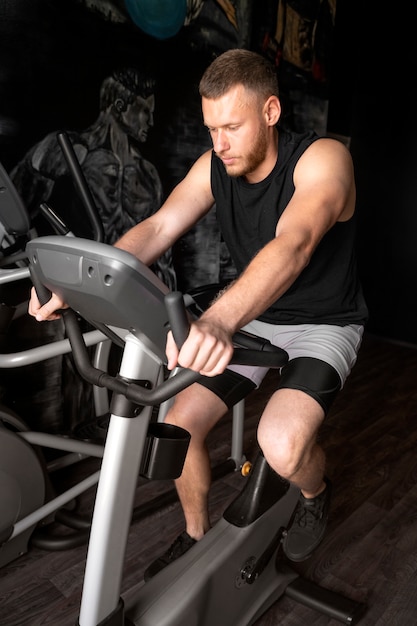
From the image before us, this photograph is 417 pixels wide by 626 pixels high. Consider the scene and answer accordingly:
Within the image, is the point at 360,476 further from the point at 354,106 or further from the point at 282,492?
the point at 354,106

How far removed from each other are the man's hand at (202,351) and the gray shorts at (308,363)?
603mm

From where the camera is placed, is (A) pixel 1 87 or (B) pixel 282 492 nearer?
(B) pixel 282 492

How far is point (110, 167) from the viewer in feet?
7.91

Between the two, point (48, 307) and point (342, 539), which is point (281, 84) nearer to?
point (342, 539)

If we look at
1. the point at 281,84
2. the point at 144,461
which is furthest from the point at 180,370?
the point at 281,84

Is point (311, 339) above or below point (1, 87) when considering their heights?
below

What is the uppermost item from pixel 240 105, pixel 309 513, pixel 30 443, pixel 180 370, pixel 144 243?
pixel 240 105

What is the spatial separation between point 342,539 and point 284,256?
1.33 meters

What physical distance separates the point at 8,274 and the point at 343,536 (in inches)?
60.2

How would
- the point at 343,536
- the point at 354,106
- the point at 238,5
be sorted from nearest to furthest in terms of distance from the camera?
1. the point at 343,536
2. the point at 238,5
3. the point at 354,106

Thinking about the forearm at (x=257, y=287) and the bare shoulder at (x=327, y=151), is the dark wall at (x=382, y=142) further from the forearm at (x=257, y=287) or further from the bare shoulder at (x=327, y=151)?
Result: the forearm at (x=257, y=287)

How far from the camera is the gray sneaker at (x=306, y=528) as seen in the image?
1.50 metres

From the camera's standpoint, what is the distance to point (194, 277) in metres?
3.02

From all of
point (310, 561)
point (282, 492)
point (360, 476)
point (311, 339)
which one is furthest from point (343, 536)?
point (311, 339)
